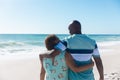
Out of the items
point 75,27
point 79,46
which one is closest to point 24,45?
point 75,27

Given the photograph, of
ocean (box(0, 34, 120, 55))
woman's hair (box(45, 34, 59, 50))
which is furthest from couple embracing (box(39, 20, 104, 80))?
ocean (box(0, 34, 120, 55))

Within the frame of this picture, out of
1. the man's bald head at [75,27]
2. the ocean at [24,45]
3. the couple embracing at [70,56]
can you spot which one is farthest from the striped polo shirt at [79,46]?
the ocean at [24,45]

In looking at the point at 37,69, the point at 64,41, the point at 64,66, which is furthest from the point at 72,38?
the point at 37,69

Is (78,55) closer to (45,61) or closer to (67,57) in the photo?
(67,57)

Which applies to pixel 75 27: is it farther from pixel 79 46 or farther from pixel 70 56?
pixel 70 56

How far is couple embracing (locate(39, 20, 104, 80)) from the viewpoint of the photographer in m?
3.56

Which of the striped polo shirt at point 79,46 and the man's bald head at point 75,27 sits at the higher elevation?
the man's bald head at point 75,27

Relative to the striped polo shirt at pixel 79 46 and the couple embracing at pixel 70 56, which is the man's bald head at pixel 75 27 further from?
the striped polo shirt at pixel 79 46

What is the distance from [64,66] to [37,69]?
22.8 ft

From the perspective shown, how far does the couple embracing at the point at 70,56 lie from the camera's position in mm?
→ 3564

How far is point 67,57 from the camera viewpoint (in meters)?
3.56

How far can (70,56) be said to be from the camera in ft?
11.6

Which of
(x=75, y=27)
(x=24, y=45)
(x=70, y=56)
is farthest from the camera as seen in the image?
(x=24, y=45)

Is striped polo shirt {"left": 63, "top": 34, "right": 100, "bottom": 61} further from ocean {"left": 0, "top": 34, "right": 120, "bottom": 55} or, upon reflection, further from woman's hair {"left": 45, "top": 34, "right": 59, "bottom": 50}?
ocean {"left": 0, "top": 34, "right": 120, "bottom": 55}
